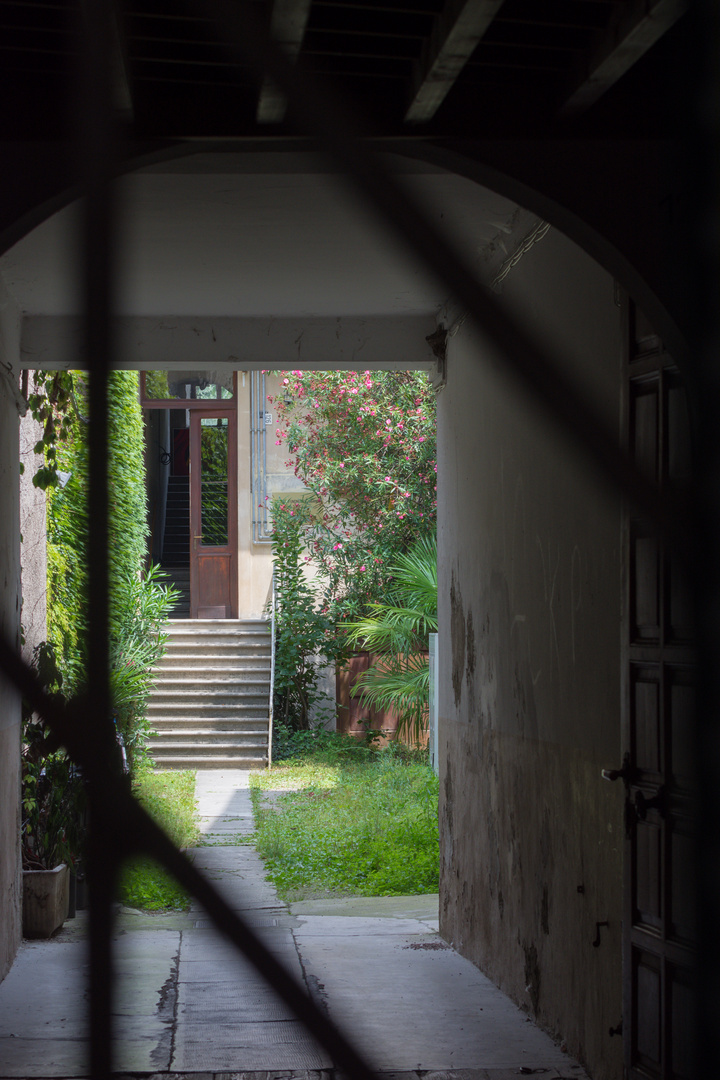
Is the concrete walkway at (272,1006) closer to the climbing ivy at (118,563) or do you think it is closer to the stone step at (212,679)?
the climbing ivy at (118,563)

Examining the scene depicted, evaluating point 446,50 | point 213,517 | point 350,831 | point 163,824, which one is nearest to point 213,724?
point 213,517

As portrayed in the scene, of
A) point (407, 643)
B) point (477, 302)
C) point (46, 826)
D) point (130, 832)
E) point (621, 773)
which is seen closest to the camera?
point (130, 832)

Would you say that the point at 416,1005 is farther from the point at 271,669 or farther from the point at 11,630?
the point at 271,669

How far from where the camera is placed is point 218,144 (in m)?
2.48

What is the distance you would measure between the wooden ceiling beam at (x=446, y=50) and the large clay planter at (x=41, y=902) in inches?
176

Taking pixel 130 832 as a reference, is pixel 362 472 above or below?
above

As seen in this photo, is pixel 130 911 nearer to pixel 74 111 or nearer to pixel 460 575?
pixel 460 575

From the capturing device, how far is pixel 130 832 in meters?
1.22

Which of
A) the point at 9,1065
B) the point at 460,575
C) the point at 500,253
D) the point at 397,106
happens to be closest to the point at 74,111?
the point at 397,106

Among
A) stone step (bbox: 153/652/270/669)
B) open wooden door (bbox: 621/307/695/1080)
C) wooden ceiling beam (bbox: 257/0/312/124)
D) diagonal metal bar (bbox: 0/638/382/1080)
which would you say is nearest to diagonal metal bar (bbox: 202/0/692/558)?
wooden ceiling beam (bbox: 257/0/312/124)

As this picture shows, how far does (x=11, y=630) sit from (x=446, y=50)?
3.48m

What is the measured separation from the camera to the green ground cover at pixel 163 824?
6527 millimetres

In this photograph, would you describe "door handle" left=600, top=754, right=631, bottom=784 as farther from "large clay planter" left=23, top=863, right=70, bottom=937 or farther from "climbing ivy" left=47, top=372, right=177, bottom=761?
"climbing ivy" left=47, top=372, right=177, bottom=761

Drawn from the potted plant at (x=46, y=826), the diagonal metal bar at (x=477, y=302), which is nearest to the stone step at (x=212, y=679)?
the potted plant at (x=46, y=826)
